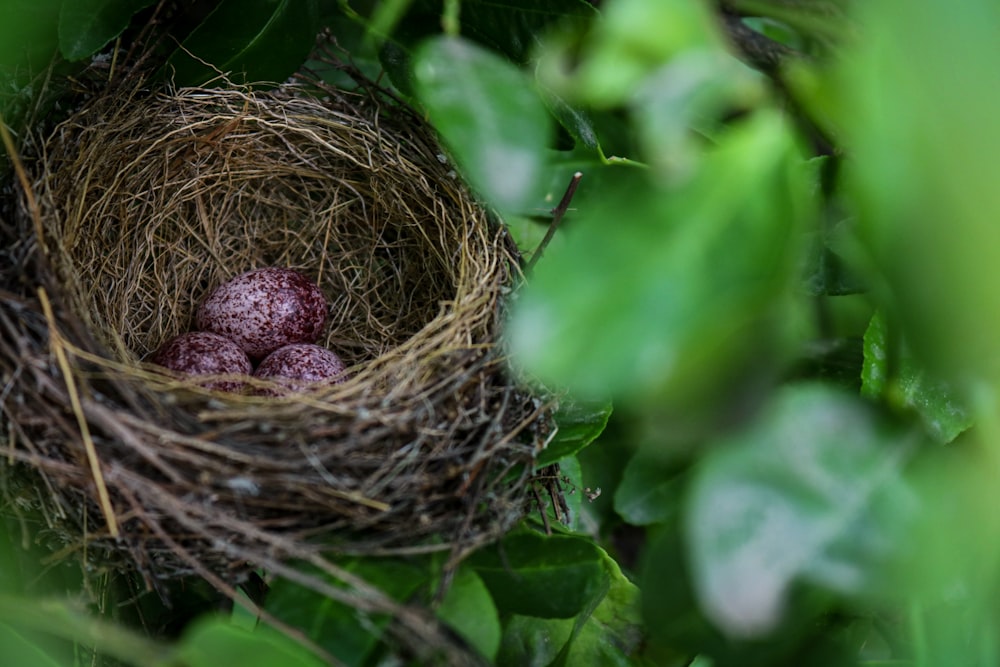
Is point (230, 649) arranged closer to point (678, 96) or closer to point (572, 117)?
point (678, 96)

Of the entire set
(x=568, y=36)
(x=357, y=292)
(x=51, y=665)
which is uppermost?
(x=568, y=36)

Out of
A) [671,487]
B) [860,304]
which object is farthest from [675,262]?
[860,304]

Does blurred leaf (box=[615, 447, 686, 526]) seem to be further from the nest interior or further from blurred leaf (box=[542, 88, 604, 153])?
blurred leaf (box=[542, 88, 604, 153])

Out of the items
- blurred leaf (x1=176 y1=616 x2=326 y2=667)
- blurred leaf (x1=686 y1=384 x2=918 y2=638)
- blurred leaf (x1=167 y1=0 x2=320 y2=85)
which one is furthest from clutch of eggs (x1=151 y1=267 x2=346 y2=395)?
blurred leaf (x1=686 y1=384 x2=918 y2=638)

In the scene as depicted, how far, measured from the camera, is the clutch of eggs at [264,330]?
1.33 meters

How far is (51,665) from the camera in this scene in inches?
29.9

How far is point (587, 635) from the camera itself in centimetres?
112

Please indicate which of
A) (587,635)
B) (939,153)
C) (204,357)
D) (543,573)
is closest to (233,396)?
(204,357)

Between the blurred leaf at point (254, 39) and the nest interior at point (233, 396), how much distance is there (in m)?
0.09

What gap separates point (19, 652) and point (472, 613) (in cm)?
38

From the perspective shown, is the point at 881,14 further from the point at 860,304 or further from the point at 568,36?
the point at 860,304

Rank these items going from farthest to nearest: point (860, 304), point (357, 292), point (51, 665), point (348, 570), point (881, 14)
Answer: point (357, 292) → point (860, 304) → point (348, 570) → point (51, 665) → point (881, 14)

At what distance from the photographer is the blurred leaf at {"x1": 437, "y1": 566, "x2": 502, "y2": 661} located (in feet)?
2.63

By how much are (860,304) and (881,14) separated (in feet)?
3.18
